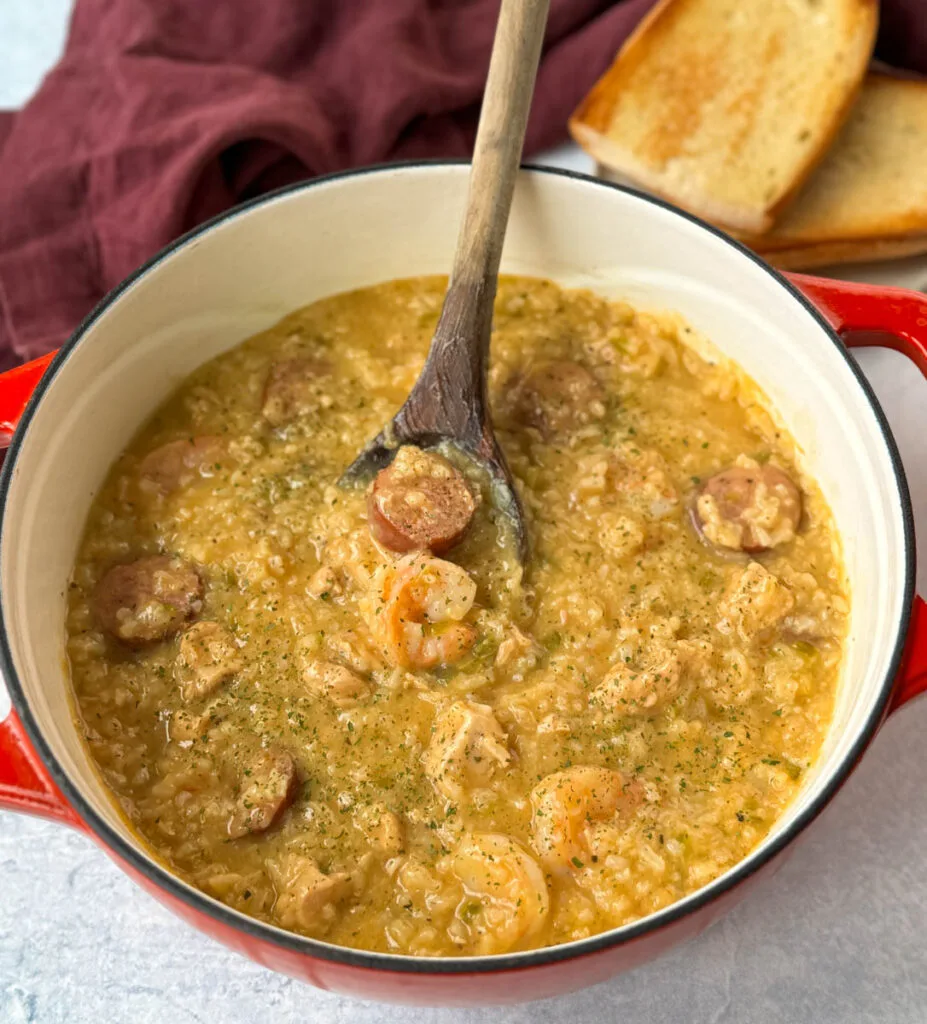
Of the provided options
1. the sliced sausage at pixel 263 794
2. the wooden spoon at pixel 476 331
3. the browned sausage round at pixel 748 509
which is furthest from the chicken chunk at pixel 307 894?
the browned sausage round at pixel 748 509

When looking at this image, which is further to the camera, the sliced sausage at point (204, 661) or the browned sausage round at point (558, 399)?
the browned sausage round at point (558, 399)

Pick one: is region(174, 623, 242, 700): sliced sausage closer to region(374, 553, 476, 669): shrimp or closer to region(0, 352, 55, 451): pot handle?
region(374, 553, 476, 669): shrimp

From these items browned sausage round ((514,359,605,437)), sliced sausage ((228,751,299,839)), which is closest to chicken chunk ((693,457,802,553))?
browned sausage round ((514,359,605,437))

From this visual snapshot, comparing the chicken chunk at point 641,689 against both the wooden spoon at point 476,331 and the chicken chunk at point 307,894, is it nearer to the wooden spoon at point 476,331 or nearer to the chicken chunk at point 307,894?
the wooden spoon at point 476,331

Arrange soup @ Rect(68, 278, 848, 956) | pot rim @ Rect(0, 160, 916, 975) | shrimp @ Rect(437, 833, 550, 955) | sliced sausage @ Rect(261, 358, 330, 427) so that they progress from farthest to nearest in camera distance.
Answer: sliced sausage @ Rect(261, 358, 330, 427) → soup @ Rect(68, 278, 848, 956) → shrimp @ Rect(437, 833, 550, 955) → pot rim @ Rect(0, 160, 916, 975)

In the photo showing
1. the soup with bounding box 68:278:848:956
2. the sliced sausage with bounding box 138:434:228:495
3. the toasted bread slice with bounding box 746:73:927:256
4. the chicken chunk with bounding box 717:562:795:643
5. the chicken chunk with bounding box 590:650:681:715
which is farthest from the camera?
the toasted bread slice with bounding box 746:73:927:256

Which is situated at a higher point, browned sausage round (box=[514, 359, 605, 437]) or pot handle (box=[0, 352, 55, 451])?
pot handle (box=[0, 352, 55, 451])
